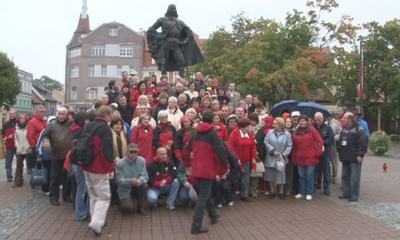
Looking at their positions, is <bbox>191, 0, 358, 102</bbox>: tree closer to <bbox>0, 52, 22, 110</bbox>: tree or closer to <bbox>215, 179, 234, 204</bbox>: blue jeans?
<bbox>215, 179, 234, 204</bbox>: blue jeans

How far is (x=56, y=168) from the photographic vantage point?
819 cm

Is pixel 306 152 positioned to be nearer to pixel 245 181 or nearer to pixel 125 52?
pixel 245 181

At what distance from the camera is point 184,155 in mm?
7043

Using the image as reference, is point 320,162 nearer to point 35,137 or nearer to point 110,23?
point 35,137

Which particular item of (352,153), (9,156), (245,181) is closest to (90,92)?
(9,156)

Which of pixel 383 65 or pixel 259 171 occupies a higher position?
pixel 383 65

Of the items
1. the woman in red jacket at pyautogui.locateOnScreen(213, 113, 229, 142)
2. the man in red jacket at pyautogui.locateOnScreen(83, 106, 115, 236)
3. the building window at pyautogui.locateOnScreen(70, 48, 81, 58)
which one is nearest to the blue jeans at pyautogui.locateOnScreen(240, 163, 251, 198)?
the woman in red jacket at pyautogui.locateOnScreen(213, 113, 229, 142)

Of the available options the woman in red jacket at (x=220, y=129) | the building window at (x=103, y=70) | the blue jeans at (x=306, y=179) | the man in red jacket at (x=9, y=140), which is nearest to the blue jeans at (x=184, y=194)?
the woman in red jacket at (x=220, y=129)

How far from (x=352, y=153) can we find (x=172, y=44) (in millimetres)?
6628

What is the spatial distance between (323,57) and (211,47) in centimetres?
1231

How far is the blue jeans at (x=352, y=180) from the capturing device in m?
8.72

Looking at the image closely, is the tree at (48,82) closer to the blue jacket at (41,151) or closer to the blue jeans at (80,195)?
the blue jacket at (41,151)

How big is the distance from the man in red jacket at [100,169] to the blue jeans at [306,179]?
14.5 feet

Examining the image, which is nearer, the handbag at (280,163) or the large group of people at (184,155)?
the large group of people at (184,155)
